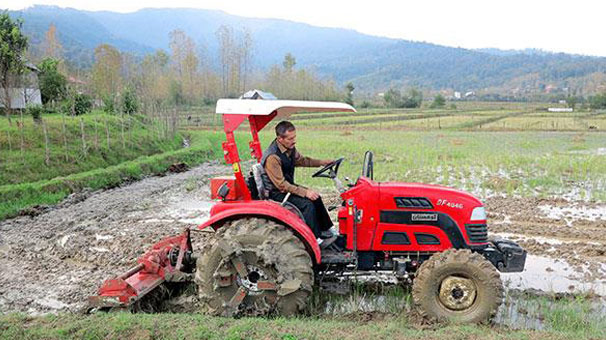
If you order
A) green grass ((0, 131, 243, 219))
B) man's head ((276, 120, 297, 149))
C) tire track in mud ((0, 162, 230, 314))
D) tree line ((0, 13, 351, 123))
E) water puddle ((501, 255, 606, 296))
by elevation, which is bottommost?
water puddle ((501, 255, 606, 296))

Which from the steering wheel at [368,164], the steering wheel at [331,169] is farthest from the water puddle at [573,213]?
the steering wheel at [331,169]

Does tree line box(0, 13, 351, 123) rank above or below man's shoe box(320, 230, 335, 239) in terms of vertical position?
above

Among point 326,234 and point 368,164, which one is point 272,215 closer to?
point 326,234

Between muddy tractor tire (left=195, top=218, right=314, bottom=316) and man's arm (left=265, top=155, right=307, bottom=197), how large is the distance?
0.37 meters

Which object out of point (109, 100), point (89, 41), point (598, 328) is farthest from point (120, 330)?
point (89, 41)

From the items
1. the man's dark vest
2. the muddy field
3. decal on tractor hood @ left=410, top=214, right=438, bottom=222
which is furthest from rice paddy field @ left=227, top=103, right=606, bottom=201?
the man's dark vest

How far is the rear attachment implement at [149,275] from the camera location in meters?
4.45

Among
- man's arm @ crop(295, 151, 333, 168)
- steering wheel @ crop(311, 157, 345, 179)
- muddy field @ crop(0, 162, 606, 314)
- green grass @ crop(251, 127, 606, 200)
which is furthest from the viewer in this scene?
green grass @ crop(251, 127, 606, 200)

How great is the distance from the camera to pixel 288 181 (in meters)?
4.90

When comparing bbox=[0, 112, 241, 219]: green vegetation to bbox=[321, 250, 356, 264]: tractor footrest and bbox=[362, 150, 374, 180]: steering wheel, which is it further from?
bbox=[362, 150, 374, 180]: steering wheel

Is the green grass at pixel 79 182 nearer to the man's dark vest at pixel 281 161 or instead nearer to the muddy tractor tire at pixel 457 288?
the man's dark vest at pixel 281 161

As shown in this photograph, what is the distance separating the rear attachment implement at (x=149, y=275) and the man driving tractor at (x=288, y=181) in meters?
1.25

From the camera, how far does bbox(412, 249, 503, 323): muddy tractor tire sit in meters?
4.28

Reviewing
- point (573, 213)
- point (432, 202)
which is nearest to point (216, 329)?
point (432, 202)
